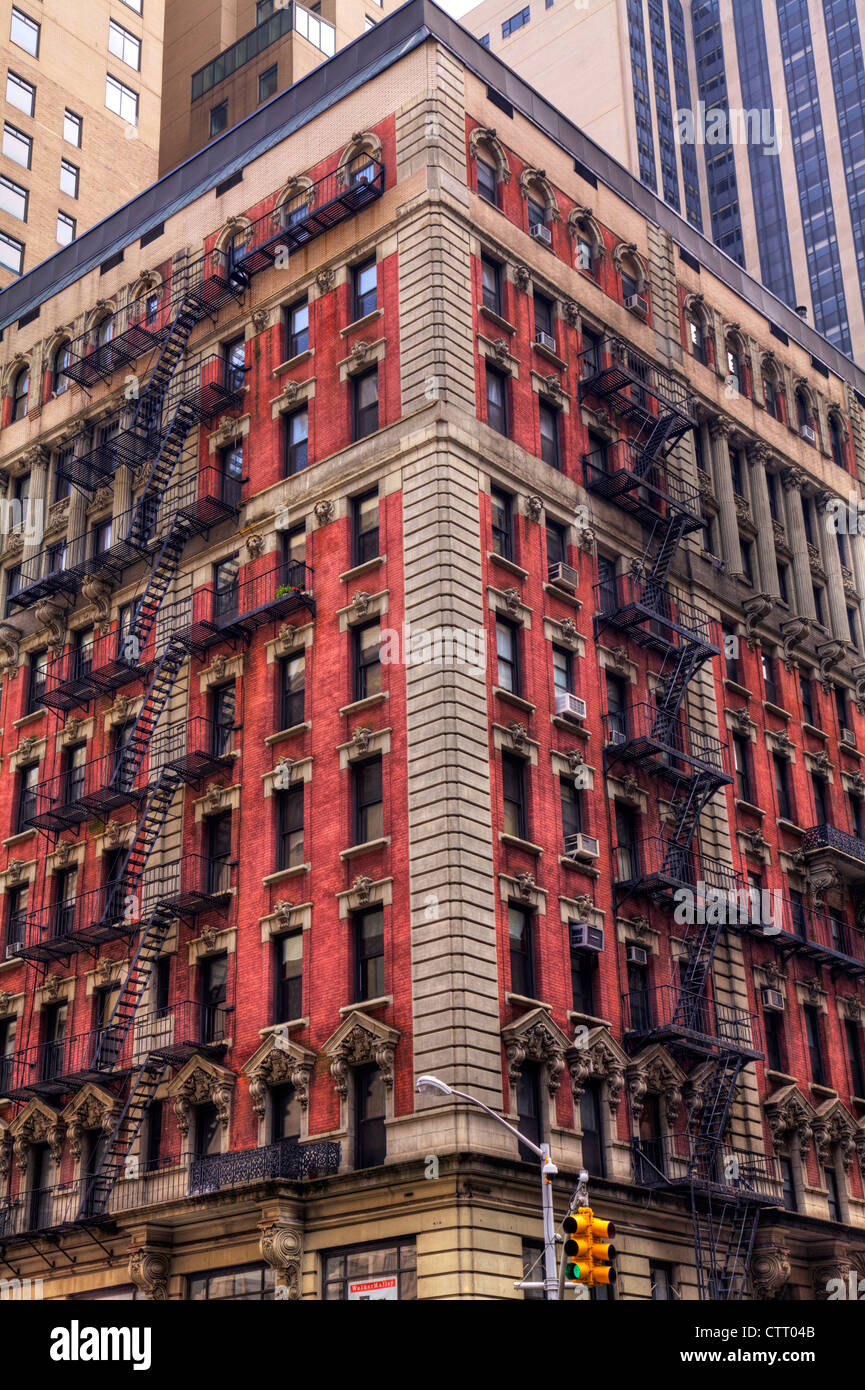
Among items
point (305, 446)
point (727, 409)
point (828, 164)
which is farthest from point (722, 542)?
point (828, 164)

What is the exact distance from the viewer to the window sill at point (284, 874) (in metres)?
39.8

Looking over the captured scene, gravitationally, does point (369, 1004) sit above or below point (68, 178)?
below

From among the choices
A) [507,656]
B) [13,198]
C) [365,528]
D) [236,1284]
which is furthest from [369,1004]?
[13,198]

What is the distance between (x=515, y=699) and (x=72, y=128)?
48.7 meters

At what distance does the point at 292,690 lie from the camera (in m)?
43.1

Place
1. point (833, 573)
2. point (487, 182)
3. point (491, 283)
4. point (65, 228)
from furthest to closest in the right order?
point (65, 228) < point (833, 573) < point (487, 182) < point (491, 283)

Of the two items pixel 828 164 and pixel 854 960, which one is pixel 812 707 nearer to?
pixel 854 960

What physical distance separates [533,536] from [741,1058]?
15583 millimetres

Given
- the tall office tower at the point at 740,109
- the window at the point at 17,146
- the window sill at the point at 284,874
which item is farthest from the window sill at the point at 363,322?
the tall office tower at the point at 740,109

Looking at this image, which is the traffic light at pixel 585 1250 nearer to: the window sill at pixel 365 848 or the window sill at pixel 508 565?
the window sill at pixel 365 848

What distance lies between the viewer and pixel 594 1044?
3878cm

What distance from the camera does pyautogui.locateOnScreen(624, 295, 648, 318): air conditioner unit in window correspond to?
53219mm

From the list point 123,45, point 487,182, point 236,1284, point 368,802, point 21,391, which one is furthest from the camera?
point 123,45

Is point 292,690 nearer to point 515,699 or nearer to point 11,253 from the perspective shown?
point 515,699
